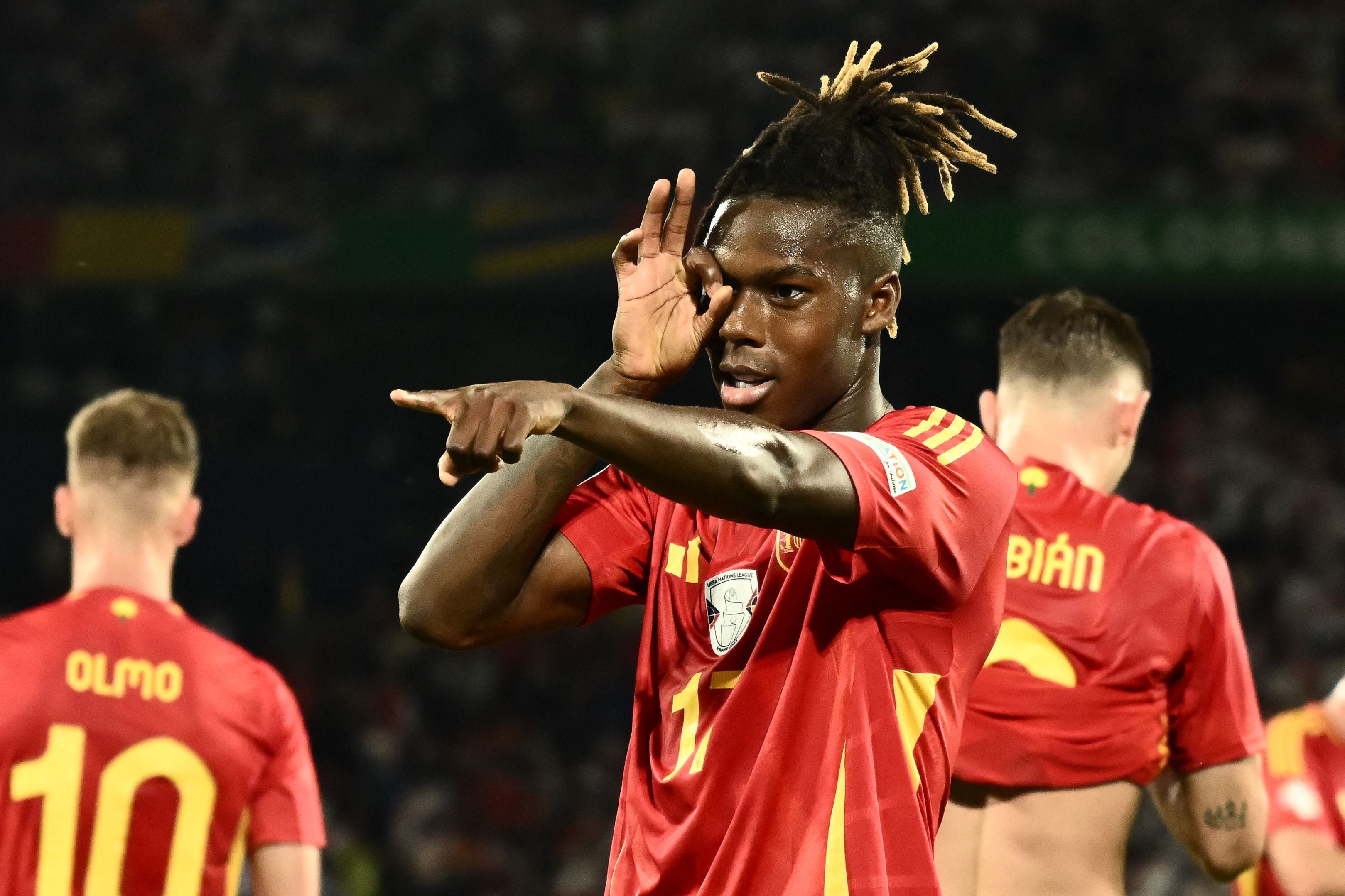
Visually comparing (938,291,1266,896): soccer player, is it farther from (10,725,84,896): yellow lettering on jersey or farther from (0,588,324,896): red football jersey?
(10,725,84,896): yellow lettering on jersey

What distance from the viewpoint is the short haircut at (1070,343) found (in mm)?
3742

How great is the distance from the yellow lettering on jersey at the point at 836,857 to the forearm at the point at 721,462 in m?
0.42

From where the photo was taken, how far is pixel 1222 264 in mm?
11859

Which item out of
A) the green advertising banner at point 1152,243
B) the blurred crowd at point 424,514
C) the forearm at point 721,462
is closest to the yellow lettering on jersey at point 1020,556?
the forearm at point 721,462

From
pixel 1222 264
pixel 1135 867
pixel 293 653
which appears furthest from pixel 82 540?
pixel 1222 264

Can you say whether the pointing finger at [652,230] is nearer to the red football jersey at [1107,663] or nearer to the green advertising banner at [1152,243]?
the red football jersey at [1107,663]

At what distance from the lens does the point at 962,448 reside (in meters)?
2.36

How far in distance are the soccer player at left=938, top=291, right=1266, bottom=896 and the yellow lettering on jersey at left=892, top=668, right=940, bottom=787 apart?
1125mm

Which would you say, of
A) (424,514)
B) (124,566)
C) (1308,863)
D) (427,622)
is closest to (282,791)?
(124,566)

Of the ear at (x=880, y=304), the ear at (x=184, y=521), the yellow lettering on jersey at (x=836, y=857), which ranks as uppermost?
the ear at (x=880, y=304)

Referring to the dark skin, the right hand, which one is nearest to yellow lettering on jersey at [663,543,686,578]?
the dark skin

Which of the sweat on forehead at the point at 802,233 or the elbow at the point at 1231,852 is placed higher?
the sweat on forehead at the point at 802,233

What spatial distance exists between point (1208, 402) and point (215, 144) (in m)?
8.02

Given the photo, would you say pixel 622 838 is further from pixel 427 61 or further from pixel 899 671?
pixel 427 61
